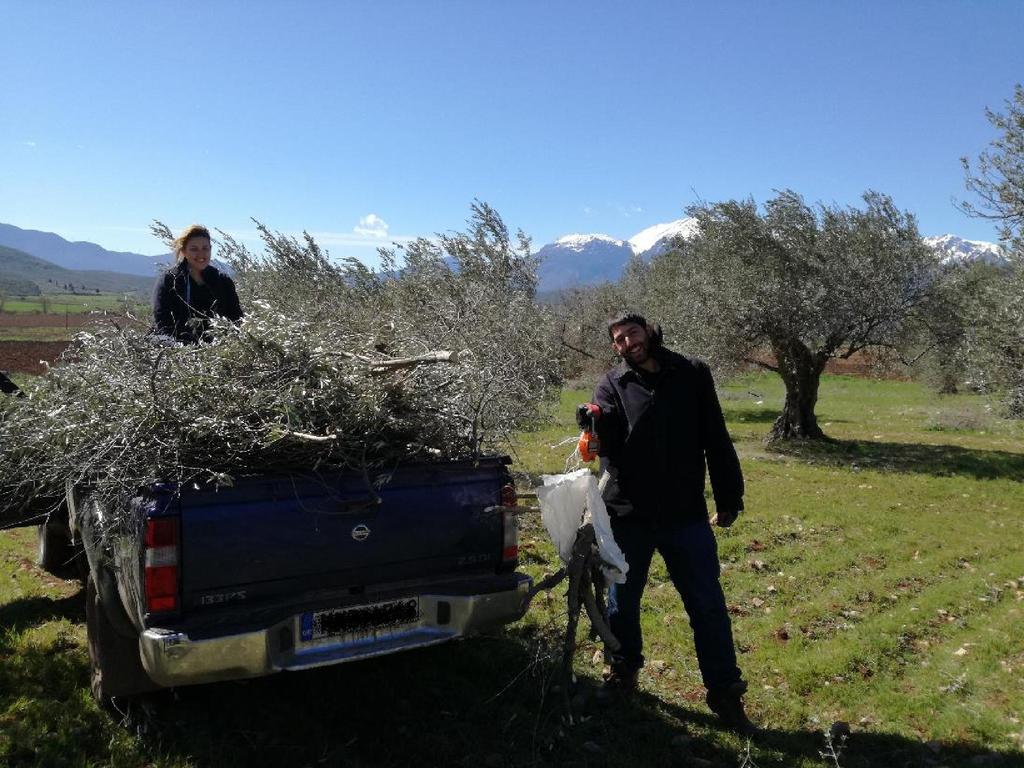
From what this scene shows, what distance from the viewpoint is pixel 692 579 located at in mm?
3939

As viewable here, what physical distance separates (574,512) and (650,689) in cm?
139

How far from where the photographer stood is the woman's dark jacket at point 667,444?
3.95 m

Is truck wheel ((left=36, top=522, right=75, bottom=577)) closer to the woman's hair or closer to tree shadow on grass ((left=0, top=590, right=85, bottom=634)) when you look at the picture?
tree shadow on grass ((left=0, top=590, right=85, bottom=634))

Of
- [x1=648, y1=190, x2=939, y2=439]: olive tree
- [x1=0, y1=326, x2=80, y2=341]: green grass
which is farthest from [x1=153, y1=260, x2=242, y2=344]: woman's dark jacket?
[x1=0, y1=326, x2=80, y2=341]: green grass

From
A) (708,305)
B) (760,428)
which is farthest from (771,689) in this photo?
(760,428)

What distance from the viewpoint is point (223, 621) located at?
318cm

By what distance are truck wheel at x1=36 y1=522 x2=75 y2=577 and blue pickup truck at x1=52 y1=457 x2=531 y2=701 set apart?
1671mm

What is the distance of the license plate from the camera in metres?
3.39

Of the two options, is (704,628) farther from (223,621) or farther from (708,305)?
(708,305)

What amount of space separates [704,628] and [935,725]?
1.48 metres

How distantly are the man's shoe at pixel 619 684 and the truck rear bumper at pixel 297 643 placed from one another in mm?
841

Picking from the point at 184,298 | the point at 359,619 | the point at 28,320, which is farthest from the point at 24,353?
the point at 359,619

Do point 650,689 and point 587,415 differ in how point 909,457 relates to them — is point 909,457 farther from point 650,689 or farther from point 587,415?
point 587,415

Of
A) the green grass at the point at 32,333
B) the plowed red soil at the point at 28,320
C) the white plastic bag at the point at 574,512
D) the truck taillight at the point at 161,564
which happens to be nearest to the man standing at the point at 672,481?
the white plastic bag at the point at 574,512
